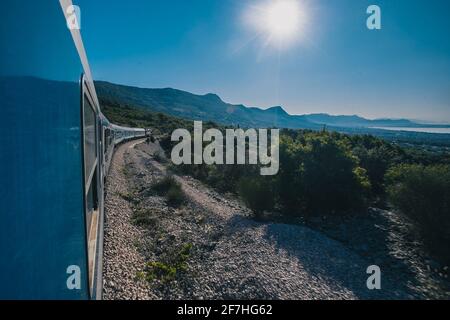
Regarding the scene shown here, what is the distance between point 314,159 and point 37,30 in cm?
957

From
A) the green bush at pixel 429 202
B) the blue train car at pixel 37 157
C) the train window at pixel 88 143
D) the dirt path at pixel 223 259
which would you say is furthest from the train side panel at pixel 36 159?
the green bush at pixel 429 202

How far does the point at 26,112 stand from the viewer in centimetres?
122

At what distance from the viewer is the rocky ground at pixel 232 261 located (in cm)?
481

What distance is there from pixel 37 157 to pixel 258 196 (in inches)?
325

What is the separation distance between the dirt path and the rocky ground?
0.02 meters

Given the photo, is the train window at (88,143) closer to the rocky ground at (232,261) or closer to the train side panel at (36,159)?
the train side panel at (36,159)

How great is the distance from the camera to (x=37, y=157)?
4.41 ft

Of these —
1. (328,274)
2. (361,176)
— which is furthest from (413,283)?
(361,176)

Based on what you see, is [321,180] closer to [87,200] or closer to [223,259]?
[223,259]

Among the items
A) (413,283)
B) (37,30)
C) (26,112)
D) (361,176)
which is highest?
(37,30)

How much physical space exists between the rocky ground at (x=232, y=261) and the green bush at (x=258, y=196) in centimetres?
49

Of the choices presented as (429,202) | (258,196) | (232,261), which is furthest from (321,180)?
(232,261)

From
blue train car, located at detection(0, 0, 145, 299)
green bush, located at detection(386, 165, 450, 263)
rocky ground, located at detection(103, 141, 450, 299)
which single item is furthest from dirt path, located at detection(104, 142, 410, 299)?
blue train car, located at detection(0, 0, 145, 299)
